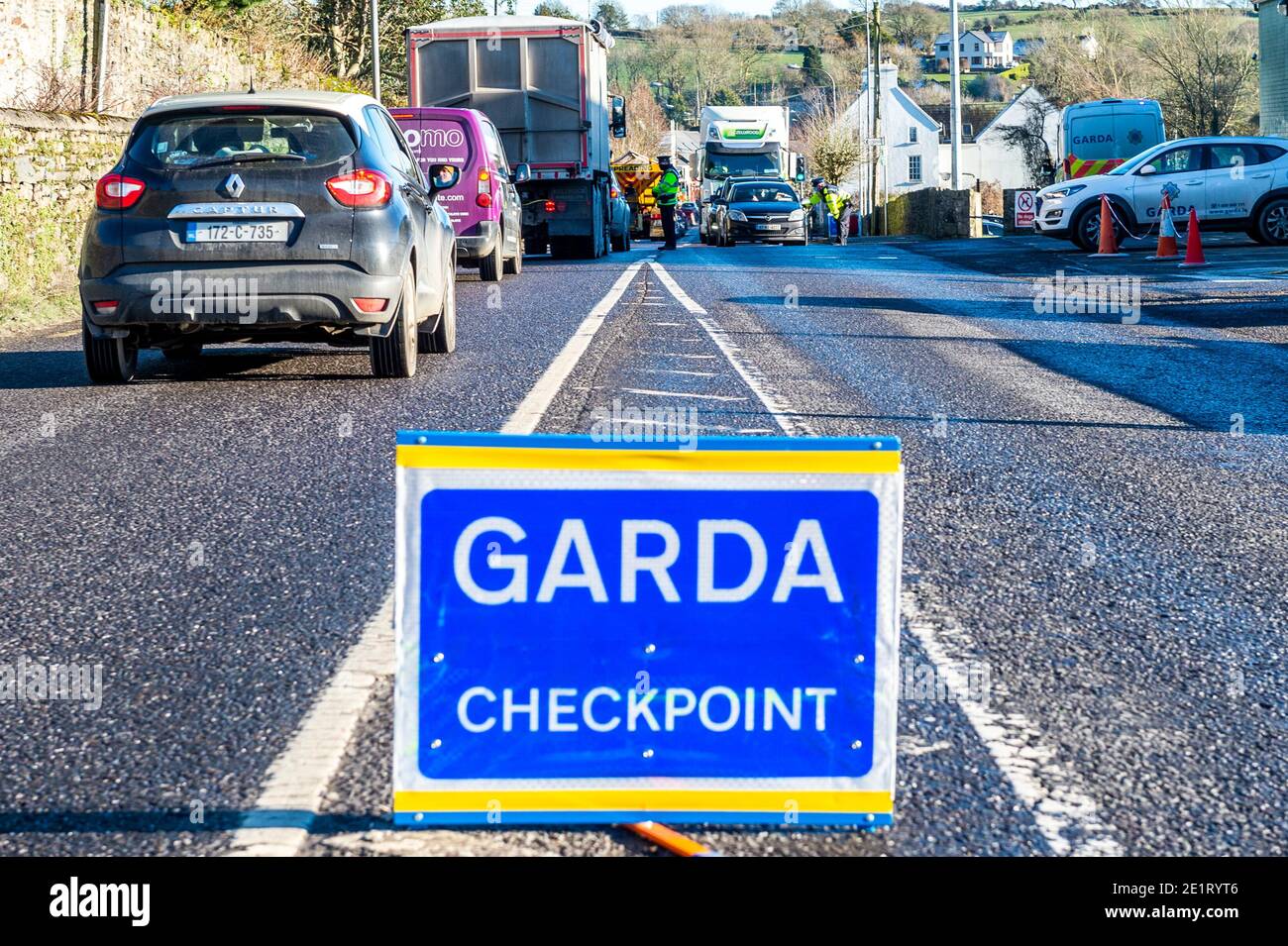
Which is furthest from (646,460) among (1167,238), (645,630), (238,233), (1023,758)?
(1167,238)

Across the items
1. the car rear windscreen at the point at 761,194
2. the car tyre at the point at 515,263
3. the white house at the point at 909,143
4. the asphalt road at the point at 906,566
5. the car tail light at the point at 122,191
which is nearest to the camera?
the asphalt road at the point at 906,566

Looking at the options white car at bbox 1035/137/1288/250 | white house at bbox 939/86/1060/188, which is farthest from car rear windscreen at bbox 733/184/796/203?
white house at bbox 939/86/1060/188

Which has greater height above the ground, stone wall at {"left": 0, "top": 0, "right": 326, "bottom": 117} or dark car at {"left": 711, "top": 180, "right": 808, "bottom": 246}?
stone wall at {"left": 0, "top": 0, "right": 326, "bottom": 117}

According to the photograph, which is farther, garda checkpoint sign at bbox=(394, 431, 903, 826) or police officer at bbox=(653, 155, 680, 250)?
police officer at bbox=(653, 155, 680, 250)

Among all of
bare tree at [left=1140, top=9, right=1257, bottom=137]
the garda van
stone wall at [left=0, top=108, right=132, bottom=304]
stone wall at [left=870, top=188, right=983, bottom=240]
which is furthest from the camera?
bare tree at [left=1140, top=9, right=1257, bottom=137]

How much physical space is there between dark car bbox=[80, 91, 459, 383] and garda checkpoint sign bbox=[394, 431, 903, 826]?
651 centimetres

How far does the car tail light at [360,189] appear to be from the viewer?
31.0 feet

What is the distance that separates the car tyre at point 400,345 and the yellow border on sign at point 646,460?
689cm

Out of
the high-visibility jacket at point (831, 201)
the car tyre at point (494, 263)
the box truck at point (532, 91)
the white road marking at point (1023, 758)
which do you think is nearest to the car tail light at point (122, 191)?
the white road marking at point (1023, 758)

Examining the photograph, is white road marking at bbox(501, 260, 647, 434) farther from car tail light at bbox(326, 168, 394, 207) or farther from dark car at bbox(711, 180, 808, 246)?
dark car at bbox(711, 180, 808, 246)

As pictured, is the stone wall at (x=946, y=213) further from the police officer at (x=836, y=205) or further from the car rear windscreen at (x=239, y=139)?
the car rear windscreen at (x=239, y=139)

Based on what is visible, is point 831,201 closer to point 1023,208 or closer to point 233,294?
point 1023,208

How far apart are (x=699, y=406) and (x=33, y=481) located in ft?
11.0

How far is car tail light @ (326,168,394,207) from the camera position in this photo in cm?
945
